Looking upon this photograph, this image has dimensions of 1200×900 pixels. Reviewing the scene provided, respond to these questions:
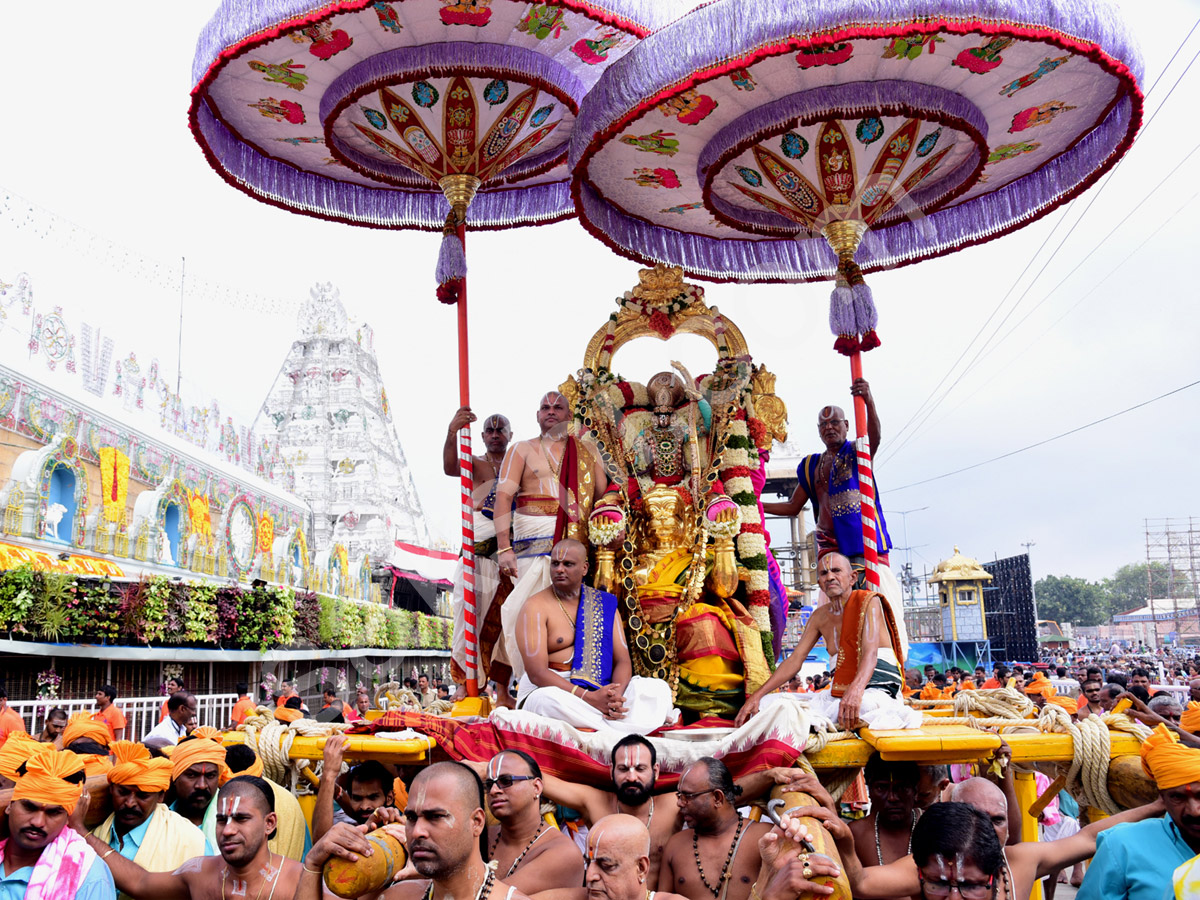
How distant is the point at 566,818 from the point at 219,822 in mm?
1852

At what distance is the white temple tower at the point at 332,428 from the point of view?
153ft

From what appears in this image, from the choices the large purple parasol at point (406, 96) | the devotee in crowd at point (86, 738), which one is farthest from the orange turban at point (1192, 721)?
the devotee in crowd at point (86, 738)

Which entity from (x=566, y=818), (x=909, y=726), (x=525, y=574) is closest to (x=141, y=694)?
(x=525, y=574)

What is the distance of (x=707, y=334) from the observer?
7055mm

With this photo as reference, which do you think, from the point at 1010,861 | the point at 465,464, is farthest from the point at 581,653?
the point at 1010,861

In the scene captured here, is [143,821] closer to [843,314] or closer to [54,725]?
[843,314]

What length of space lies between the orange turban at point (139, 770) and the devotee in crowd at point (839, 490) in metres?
4.17

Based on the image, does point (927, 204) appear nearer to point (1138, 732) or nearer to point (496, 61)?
point (496, 61)

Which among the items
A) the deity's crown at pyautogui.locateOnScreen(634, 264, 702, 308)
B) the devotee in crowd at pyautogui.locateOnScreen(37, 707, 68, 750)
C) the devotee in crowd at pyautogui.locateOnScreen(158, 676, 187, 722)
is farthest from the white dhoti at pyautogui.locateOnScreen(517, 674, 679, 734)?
the devotee in crowd at pyautogui.locateOnScreen(158, 676, 187, 722)

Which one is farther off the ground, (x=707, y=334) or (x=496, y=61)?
(x=496, y=61)

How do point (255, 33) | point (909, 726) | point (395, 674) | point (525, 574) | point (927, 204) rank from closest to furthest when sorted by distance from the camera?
point (909, 726) → point (255, 33) → point (525, 574) → point (927, 204) → point (395, 674)

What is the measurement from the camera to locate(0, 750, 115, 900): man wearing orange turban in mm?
3490

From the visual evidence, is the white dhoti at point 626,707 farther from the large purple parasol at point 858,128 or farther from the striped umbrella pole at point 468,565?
the large purple parasol at point 858,128

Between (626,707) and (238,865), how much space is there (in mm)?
2336
